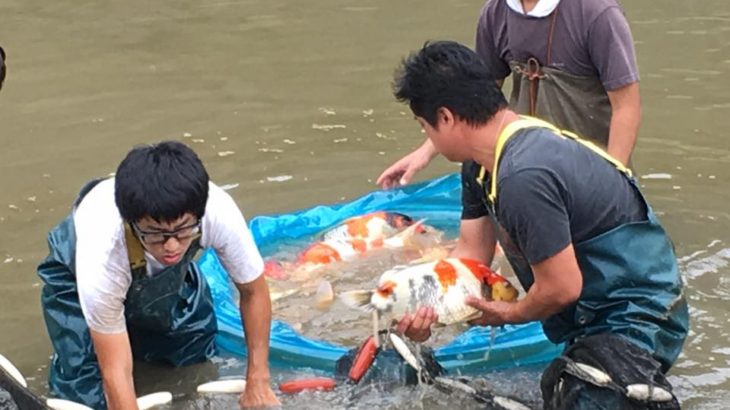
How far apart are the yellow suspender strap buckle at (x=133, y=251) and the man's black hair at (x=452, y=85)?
1.04m

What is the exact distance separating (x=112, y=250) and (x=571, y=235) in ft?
4.99

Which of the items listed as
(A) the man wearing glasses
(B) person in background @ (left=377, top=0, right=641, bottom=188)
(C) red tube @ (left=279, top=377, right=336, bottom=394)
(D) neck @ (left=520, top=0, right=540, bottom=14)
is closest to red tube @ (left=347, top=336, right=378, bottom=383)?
(C) red tube @ (left=279, top=377, right=336, bottom=394)

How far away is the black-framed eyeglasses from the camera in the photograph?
3453mm

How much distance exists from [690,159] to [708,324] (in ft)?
6.89

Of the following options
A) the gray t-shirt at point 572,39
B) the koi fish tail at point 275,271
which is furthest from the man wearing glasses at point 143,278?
the gray t-shirt at point 572,39

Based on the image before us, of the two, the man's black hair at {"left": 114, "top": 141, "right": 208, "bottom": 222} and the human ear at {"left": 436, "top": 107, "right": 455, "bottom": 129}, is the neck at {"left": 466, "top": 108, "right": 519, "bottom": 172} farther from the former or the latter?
the man's black hair at {"left": 114, "top": 141, "right": 208, "bottom": 222}

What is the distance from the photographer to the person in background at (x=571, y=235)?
11.1ft

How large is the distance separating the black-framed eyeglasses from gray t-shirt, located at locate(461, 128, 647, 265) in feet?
3.24

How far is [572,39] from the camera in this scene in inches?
175

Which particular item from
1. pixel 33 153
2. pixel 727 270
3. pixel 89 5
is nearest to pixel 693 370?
pixel 727 270

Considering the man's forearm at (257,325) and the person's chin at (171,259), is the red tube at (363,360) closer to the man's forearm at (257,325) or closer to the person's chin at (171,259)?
the man's forearm at (257,325)

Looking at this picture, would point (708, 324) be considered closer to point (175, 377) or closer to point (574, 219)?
point (574, 219)

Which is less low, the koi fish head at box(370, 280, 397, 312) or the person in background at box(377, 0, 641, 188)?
the person in background at box(377, 0, 641, 188)

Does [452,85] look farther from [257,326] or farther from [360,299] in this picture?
[257,326]
